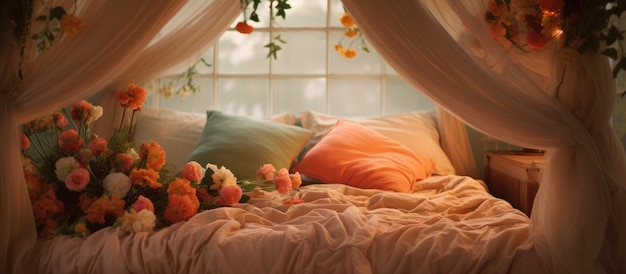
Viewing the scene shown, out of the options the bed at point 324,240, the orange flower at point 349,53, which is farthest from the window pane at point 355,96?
the bed at point 324,240

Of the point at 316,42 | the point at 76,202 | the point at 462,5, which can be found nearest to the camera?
the point at 462,5

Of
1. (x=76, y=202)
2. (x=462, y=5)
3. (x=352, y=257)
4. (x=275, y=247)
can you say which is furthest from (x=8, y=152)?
(x=462, y=5)

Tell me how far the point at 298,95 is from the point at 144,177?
69.5 inches

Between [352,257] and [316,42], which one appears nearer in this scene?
[352,257]

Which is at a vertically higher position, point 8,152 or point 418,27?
point 418,27

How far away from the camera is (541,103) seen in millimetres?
1993

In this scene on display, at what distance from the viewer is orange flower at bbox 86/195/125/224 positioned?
84.3 inches

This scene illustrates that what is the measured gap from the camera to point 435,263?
1879mm

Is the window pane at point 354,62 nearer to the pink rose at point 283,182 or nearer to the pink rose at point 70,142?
the pink rose at point 283,182

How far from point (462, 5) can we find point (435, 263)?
0.82 metres

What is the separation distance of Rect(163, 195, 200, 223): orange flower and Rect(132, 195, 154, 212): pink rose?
6cm

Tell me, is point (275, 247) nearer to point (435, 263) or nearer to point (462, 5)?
point (435, 263)

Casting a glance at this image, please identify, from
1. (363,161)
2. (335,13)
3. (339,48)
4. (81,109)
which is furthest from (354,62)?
(81,109)

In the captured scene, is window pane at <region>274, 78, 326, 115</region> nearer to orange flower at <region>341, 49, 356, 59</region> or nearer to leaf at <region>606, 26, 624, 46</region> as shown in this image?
orange flower at <region>341, 49, 356, 59</region>
